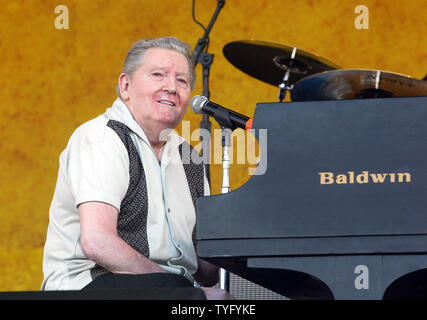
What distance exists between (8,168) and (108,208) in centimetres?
256

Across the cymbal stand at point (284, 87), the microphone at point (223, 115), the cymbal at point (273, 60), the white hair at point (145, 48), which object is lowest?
the microphone at point (223, 115)

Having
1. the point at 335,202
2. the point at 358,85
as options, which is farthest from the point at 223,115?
the point at 335,202

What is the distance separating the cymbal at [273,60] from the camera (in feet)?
10.5

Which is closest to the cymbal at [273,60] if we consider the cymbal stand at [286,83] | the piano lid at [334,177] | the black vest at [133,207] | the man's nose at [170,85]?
the cymbal stand at [286,83]

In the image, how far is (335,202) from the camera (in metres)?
1.45

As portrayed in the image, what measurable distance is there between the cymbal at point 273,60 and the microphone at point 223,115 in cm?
140

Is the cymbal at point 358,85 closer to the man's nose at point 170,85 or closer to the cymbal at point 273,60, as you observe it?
the man's nose at point 170,85

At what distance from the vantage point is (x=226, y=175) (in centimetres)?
218

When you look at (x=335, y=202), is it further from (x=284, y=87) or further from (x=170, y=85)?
(x=284, y=87)

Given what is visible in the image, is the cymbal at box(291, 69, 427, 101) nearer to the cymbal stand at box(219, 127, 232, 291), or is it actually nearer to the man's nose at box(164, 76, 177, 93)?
the cymbal stand at box(219, 127, 232, 291)

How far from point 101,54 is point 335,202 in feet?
10.2

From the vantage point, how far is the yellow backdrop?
4.19 metres

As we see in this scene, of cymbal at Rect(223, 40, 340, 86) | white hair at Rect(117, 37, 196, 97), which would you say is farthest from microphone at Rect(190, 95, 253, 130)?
cymbal at Rect(223, 40, 340, 86)
